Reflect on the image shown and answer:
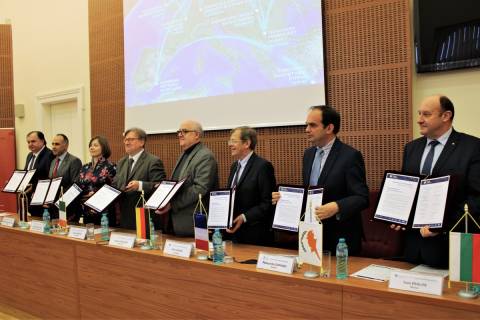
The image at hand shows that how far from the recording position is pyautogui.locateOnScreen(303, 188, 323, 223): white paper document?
Answer: 2182 mm

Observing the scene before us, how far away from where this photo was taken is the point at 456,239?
1.66 m

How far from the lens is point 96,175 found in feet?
12.3

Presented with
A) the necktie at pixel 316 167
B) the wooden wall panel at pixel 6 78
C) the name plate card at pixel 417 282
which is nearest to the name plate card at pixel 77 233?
the necktie at pixel 316 167

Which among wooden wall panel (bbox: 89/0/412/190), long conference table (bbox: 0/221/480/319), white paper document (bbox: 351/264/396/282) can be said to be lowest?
long conference table (bbox: 0/221/480/319)

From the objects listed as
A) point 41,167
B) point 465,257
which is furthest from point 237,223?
point 41,167

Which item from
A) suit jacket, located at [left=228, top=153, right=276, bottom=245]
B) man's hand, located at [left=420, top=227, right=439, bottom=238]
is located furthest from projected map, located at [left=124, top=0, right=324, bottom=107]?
man's hand, located at [left=420, top=227, right=439, bottom=238]

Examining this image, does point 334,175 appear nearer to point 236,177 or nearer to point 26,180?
point 236,177

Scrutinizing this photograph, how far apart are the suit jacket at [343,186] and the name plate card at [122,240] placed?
1.20m

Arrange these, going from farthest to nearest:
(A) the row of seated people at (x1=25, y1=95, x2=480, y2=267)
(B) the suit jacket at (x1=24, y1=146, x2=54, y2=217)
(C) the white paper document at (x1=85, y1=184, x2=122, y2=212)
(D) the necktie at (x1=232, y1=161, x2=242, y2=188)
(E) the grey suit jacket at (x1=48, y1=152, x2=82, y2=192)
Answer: (B) the suit jacket at (x1=24, y1=146, x2=54, y2=217)
(E) the grey suit jacket at (x1=48, y1=152, x2=82, y2=192)
(C) the white paper document at (x1=85, y1=184, x2=122, y2=212)
(D) the necktie at (x1=232, y1=161, x2=242, y2=188)
(A) the row of seated people at (x1=25, y1=95, x2=480, y2=267)

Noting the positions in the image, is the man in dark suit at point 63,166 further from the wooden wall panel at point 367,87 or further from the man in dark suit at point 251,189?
the man in dark suit at point 251,189

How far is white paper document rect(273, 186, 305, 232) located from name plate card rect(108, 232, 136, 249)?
98 cm

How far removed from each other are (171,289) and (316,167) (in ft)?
3.52

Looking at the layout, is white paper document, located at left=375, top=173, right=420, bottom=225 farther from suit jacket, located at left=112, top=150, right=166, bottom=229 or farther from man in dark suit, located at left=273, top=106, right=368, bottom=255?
suit jacket, located at left=112, top=150, right=166, bottom=229

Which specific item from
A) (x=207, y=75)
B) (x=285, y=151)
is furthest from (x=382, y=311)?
(x=207, y=75)
